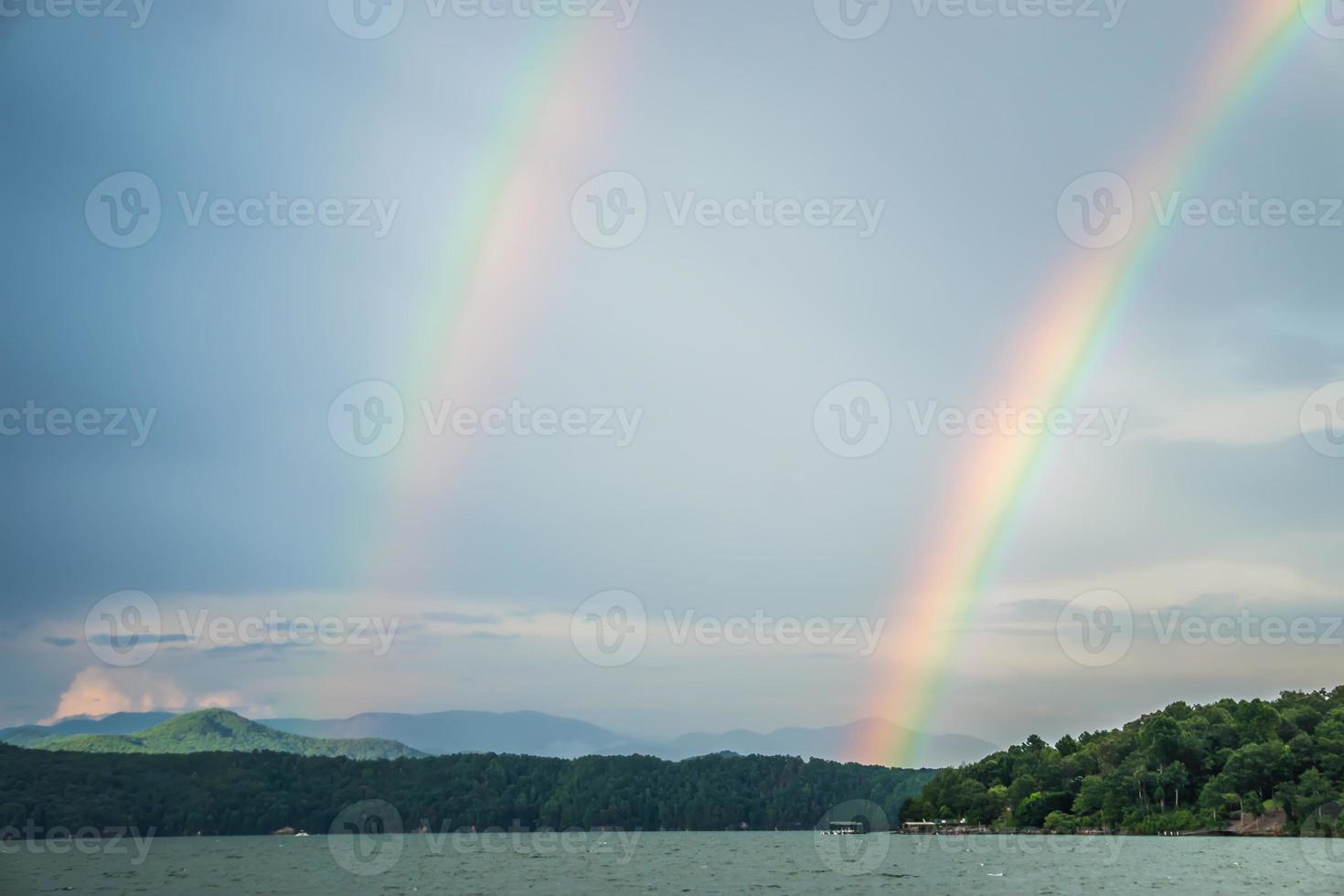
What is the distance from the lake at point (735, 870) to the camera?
99438 millimetres

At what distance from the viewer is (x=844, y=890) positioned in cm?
9544

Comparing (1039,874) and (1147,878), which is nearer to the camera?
(1147,878)

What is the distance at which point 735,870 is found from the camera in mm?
129375

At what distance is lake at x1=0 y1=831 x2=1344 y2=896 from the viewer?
9944 cm

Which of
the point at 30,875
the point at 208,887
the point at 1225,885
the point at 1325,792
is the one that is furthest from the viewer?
the point at 1325,792

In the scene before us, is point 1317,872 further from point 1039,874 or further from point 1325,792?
point 1325,792

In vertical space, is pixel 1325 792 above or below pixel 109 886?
above

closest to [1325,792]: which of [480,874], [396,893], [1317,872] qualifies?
[1317,872]

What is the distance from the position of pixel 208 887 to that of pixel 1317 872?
97355mm

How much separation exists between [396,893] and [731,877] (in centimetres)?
3131

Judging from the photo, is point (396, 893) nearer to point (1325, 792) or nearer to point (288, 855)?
point (288, 855)

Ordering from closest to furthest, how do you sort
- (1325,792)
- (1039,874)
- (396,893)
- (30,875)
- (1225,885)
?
(1225,885) → (396,893) → (1039,874) → (30,875) → (1325,792)

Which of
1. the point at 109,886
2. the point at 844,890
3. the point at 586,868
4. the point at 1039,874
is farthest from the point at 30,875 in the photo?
the point at 1039,874

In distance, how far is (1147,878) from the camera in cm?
10294
